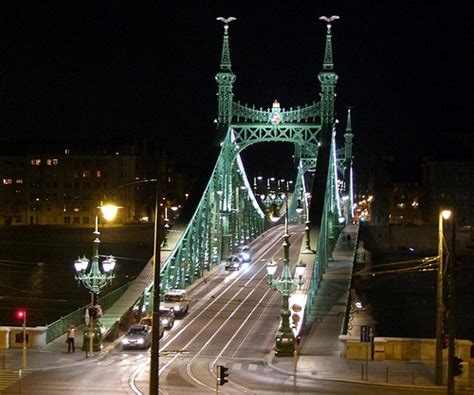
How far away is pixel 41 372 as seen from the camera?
1385 inches

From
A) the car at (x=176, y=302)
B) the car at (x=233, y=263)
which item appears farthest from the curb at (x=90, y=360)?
the car at (x=233, y=263)

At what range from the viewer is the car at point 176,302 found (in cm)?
5172

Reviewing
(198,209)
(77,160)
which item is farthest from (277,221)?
(198,209)

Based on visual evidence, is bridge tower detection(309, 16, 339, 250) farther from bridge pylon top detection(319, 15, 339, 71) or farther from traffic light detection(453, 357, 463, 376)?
traffic light detection(453, 357, 463, 376)

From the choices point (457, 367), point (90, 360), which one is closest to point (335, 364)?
point (457, 367)

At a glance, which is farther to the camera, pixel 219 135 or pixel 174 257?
pixel 219 135

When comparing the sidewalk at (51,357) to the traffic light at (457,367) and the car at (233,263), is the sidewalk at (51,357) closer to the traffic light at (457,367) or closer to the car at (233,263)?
the traffic light at (457,367)

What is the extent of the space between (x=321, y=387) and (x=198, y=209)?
3337 centimetres

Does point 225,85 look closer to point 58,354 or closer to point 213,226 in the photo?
point 213,226

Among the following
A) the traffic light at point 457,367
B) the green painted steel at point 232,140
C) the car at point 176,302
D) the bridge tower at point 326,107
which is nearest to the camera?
the traffic light at point 457,367

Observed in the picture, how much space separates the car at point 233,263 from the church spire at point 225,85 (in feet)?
34.4

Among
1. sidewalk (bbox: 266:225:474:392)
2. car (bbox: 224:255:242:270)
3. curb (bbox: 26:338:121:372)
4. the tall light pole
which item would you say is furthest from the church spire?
the tall light pole

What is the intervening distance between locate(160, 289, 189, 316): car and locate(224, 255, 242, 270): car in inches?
737

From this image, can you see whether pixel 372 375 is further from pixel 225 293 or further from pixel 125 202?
pixel 125 202
